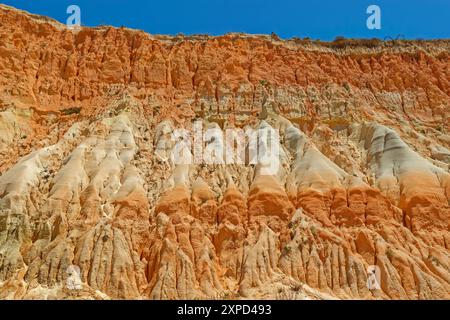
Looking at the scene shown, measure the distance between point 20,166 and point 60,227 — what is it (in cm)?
673

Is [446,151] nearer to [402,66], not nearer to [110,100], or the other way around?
Answer: [402,66]

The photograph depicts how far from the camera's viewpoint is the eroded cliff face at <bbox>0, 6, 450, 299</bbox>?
32.6 m

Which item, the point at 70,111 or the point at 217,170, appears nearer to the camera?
the point at 217,170

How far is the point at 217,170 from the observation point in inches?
1592

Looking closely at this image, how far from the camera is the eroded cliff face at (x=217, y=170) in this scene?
107ft

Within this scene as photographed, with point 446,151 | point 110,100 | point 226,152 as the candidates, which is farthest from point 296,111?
point 110,100

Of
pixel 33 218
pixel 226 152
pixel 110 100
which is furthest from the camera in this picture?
pixel 110 100

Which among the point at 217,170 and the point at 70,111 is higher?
the point at 70,111

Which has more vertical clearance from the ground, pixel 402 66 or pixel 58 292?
pixel 402 66

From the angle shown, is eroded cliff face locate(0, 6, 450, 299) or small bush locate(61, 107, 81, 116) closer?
eroded cliff face locate(0, 6, 450, 299)

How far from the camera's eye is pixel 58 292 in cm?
3031

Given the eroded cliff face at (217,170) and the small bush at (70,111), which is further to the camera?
the small bush at (70,111)
